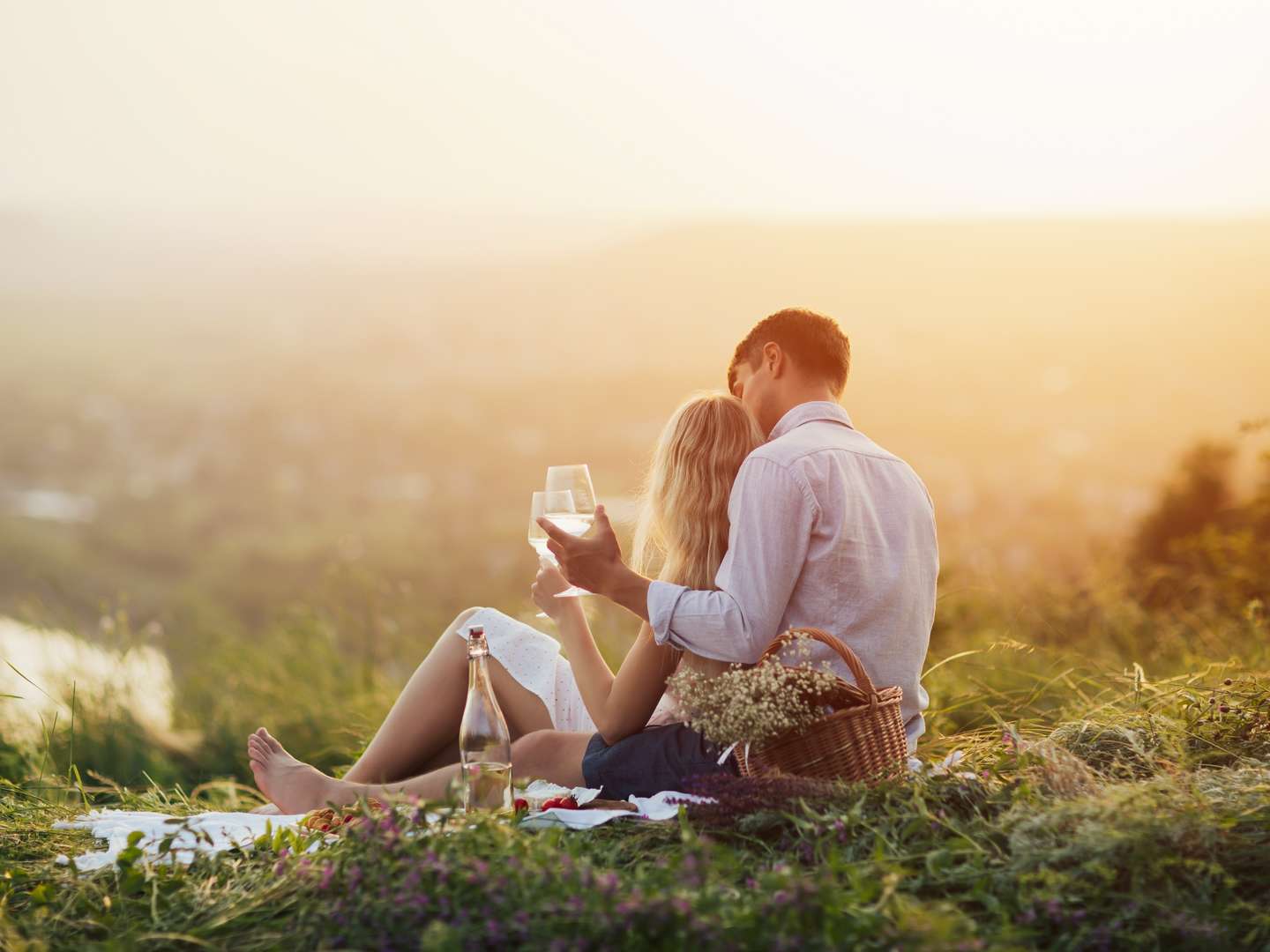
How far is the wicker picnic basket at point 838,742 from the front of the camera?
2518mm

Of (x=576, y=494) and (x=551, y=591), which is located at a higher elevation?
(x=576, y=494)

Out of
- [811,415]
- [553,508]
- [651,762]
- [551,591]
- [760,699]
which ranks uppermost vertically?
[811,415]

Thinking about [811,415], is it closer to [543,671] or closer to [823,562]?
[823,562]

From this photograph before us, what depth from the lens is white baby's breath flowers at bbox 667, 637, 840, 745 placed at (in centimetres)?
239

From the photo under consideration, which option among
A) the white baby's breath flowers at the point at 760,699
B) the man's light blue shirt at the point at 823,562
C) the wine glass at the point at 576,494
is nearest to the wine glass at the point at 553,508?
the wine glass at the point at 576,494

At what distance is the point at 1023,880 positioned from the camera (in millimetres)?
2043

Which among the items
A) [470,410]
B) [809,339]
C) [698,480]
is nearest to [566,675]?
[698,480]

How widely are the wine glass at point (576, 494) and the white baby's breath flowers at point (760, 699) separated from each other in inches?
19.2

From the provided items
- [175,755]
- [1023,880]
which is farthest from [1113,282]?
[1023,880]

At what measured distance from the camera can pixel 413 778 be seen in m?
3.33

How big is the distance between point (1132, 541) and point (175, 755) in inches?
243

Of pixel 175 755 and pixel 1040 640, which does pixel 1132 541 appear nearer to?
pixel 1040 640

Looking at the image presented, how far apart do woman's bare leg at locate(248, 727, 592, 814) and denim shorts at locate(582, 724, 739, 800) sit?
0.16 metres

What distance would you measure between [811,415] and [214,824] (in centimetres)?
192
